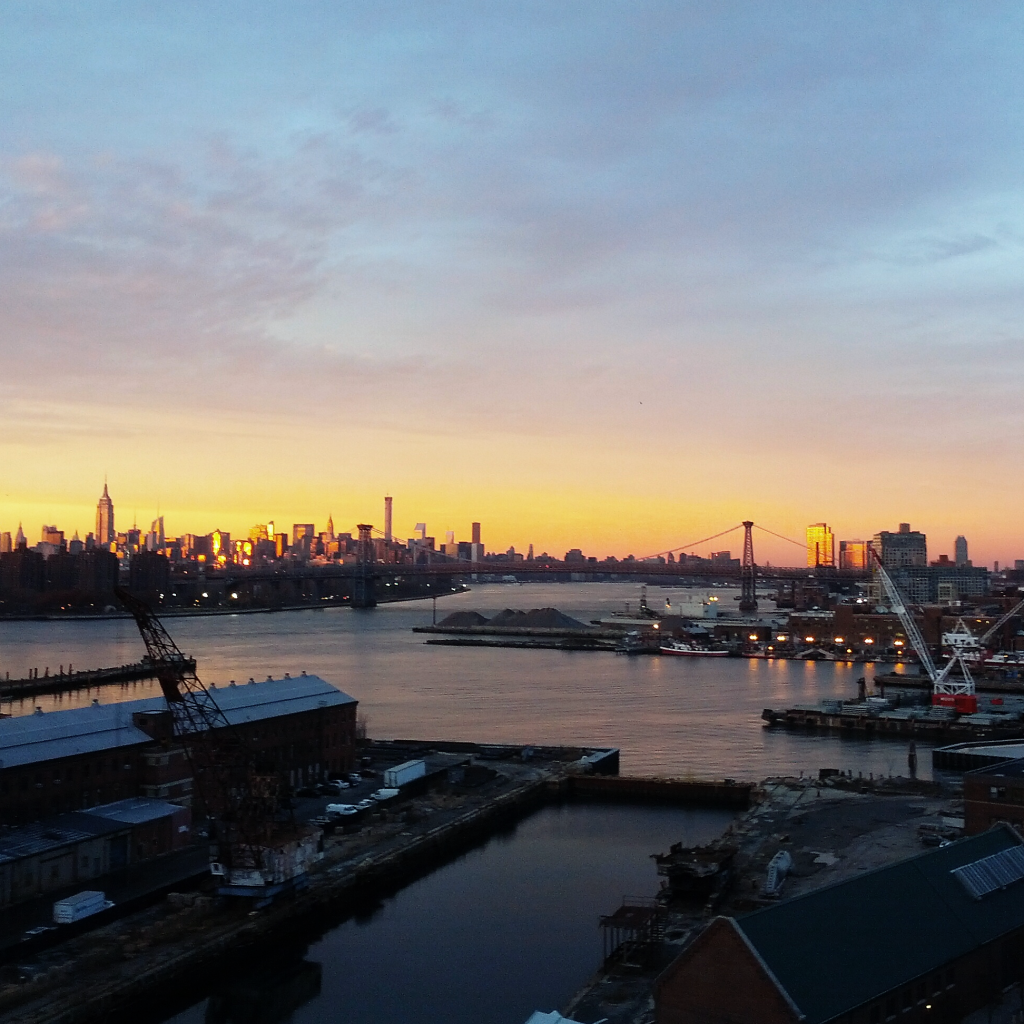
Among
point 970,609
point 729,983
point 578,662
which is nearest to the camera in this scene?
point 729,983

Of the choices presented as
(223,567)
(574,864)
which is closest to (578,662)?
(574,864)

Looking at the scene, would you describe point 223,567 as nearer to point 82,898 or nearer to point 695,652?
point 695,652

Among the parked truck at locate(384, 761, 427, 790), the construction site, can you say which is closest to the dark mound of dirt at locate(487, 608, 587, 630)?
the construction site

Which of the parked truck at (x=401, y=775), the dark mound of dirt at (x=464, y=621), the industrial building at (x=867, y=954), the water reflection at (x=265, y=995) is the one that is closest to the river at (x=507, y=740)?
the water reflection at (x=265, y=995)

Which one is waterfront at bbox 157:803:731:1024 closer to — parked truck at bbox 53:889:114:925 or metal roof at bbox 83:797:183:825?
parked truck at bbox 53:889:114:925

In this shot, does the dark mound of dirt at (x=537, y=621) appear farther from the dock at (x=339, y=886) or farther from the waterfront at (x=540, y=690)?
the dock at (x=339, y=886)
